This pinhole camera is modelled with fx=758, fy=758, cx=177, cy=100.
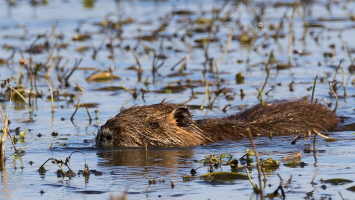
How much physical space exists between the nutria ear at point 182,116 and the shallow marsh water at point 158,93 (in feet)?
1.12

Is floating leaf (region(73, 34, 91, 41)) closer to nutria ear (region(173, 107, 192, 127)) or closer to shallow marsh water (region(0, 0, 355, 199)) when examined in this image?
shallow marsh water (region(0, 0, 355, 199))

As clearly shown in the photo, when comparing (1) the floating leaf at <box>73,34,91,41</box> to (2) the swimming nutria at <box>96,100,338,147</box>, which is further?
(1) the floating leaf at <box>73,34,91,41</box>

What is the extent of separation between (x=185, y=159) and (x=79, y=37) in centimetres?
956

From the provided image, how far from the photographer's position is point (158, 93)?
1091cm

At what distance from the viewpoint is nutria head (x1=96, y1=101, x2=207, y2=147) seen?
299 inches

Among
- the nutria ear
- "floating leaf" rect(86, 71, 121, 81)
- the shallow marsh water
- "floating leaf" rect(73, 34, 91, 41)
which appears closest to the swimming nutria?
the nutria ear

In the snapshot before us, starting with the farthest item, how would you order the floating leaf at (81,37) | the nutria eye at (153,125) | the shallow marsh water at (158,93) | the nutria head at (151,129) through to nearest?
the floating leaf at (81,37), the nutria eye at (153,125), the nutria head at (151,129), the shallow marsh water at (158,93)

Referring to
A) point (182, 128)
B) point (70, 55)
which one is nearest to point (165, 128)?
point (182, 128)

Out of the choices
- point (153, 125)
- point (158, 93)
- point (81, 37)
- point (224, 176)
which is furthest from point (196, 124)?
point (81, 37)

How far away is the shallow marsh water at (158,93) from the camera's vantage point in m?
5.95

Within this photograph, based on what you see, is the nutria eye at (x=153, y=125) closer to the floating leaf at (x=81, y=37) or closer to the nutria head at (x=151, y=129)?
the nutria head at (x=151, y=129)

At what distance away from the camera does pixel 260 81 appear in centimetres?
1164

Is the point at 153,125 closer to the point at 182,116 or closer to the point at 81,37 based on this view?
the point at 182,116

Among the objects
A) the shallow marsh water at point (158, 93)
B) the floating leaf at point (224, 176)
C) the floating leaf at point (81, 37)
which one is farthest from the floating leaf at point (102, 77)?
the floating leaf at point (224, 176)
